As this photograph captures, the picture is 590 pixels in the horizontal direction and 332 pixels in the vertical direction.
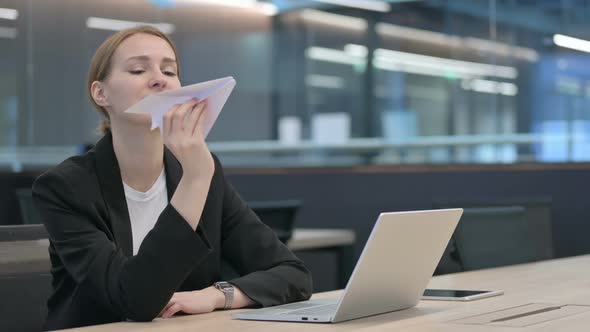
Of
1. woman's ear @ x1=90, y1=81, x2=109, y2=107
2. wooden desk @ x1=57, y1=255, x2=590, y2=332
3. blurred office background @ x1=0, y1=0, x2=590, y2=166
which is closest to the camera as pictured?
wooden desk @ x1=57, y1=255, x2=590, y2=332

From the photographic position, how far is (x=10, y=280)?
2078 millimetres

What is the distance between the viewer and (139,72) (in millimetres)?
2156

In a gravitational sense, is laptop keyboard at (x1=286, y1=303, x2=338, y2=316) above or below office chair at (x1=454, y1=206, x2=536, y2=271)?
above

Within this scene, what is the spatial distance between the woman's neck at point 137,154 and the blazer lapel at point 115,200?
0.04 meters

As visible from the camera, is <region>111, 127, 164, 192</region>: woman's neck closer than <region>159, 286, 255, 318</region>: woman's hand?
No

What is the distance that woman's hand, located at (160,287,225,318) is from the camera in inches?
74.2

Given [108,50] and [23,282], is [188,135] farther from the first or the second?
[23,282]

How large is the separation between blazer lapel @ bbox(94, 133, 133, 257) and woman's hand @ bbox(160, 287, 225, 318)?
0.63 feet

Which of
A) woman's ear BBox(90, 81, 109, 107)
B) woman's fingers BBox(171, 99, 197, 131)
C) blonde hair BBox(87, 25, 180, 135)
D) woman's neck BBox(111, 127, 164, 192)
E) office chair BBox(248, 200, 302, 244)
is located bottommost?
office chair BBox(248, 200, 302, 244)

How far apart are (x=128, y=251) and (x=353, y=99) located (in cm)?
440

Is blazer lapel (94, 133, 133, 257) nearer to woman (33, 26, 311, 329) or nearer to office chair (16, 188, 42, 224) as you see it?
woman (33, 26, 311, 329)

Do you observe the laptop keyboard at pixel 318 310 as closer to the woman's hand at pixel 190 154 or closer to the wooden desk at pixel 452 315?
the wooden desk at pixel 452 315

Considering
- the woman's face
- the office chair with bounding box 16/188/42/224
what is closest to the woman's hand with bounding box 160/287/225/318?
the woman's face

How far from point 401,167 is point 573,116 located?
1.03 m
